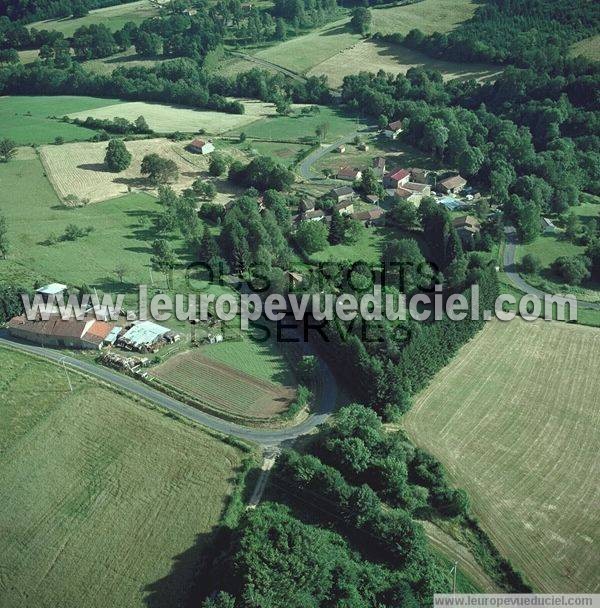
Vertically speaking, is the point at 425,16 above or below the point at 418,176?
above

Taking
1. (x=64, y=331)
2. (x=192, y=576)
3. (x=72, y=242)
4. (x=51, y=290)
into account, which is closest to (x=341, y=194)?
(x=72, y=242)

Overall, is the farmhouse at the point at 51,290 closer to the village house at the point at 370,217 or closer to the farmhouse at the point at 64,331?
the farmhouse at the point at 64,331

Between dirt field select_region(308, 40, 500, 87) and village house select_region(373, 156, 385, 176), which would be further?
dirt field select_region(308, 40, 500, 87)

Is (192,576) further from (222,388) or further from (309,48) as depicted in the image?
(309,48)

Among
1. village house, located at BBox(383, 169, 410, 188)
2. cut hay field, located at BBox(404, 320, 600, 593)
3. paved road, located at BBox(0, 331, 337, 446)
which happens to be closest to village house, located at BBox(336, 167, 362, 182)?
village house, located at BBox(383, 169, 410, 188)

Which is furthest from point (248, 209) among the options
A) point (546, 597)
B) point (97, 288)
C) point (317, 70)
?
point (317, 70)

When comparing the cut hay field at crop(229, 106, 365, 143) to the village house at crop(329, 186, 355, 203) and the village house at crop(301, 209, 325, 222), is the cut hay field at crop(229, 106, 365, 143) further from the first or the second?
the village house at crop(301, 209, 325, 222)

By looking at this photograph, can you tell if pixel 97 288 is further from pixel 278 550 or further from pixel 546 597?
pixel 546 597
